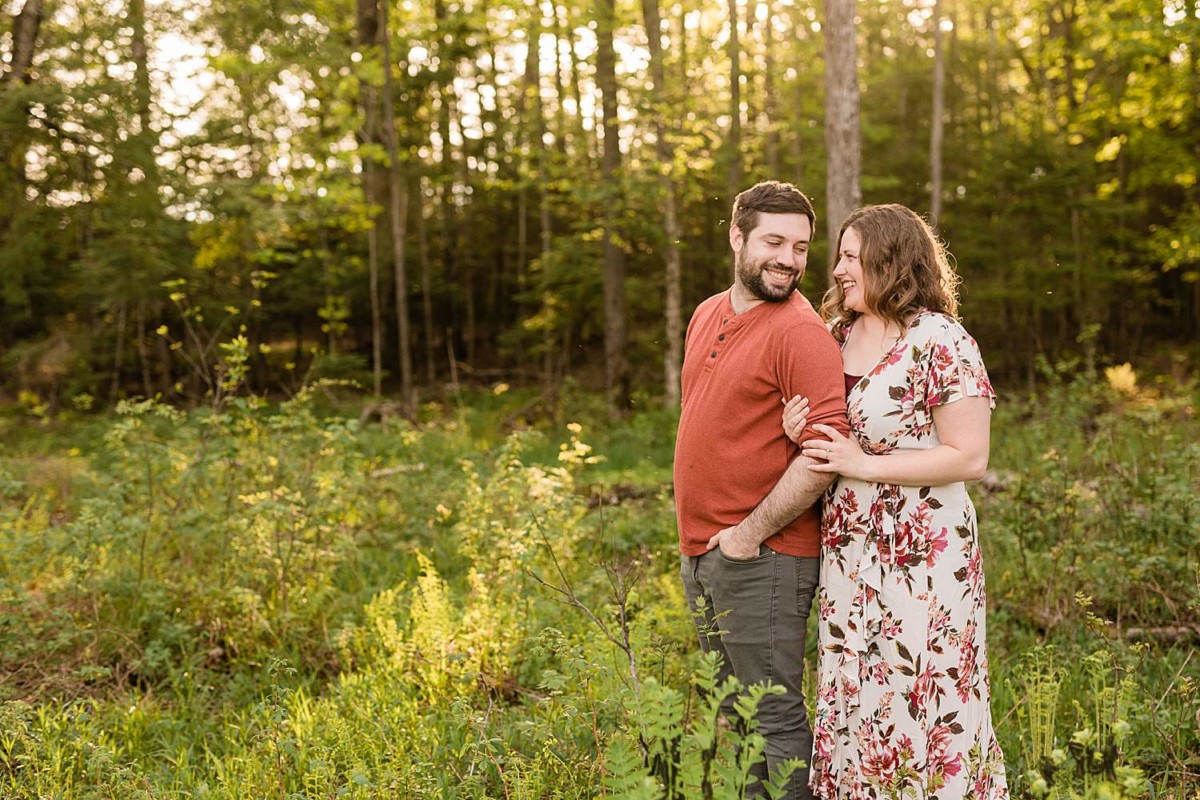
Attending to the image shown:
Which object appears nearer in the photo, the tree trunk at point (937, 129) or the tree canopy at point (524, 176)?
the tree canopy at point (524, 176)

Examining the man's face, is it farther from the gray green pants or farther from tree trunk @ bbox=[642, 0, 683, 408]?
tree trunk @ bbox=[642, 0, 683, 408]

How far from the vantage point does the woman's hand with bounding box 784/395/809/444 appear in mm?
2633

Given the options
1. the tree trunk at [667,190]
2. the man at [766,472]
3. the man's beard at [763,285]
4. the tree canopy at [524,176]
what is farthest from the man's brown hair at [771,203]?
the tree trunk at [667,190]

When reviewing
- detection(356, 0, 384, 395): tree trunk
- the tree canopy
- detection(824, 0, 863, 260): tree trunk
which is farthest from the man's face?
detection(356, 0, 384, 395): tree trunk

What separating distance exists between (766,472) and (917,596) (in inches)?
23.1

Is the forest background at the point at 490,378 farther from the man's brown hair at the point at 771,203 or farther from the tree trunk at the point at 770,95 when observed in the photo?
the man's brown hair at the point at 771,203

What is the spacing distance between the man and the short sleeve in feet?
0.88

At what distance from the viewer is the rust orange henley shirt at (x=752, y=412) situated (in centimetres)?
265

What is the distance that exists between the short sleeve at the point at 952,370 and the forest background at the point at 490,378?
0.99m

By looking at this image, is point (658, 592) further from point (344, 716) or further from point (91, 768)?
point (91, 768)

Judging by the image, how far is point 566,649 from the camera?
3.10 m

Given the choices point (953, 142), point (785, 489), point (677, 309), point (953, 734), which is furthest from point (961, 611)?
point (953, 142)

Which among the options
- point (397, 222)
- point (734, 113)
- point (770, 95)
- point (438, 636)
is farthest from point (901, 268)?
point (770, 95)

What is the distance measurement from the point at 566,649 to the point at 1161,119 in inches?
805
